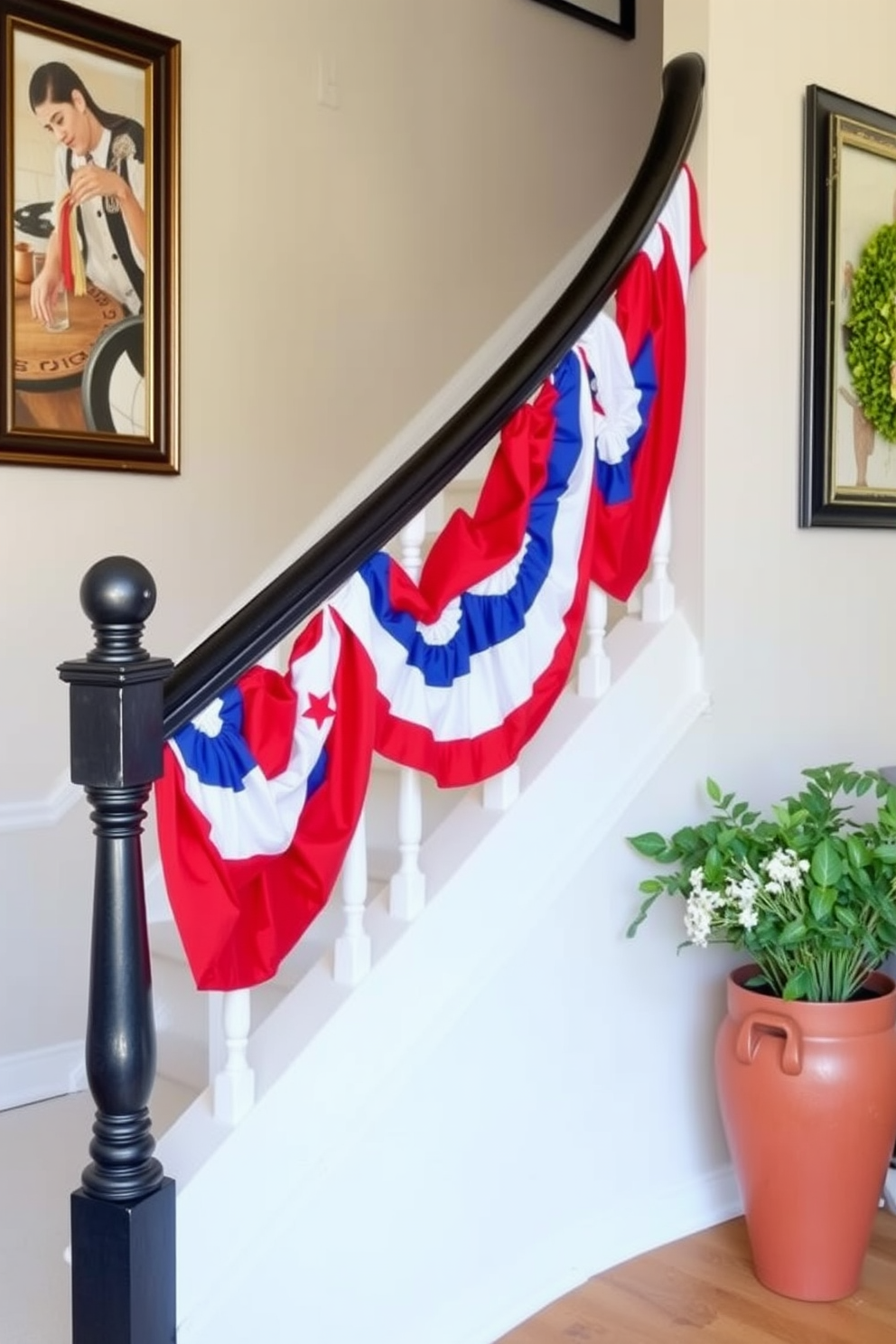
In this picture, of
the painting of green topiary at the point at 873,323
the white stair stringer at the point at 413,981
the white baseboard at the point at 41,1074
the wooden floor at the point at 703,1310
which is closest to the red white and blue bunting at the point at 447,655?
the white stair stringer at the point at 413,981

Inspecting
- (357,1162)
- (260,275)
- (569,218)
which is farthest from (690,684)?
(569,218)

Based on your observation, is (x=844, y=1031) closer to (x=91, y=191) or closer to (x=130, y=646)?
(x=130, y=646)

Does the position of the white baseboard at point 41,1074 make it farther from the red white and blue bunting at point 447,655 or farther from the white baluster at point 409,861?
the red white and blue bunting at point 447,655

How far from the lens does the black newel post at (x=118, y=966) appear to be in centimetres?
148

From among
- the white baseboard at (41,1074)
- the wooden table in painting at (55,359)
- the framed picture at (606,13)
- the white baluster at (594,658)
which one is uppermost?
the framed picture at (606,13)

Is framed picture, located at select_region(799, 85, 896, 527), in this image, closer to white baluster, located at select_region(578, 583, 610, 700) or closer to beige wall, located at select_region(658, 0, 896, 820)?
beige wall, located at select_region(658, 0, 896, 820)

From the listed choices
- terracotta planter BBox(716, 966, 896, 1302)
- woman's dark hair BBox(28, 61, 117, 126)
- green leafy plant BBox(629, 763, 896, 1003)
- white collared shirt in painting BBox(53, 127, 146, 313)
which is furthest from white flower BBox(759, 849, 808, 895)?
woman's dark hair BBox(28, 61, 117, 126)

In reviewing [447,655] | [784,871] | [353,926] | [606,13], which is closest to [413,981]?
→ [353,926]

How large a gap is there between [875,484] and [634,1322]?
1.60 meters

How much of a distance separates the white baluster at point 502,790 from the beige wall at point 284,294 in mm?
1224

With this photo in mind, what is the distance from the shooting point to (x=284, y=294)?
125 inches

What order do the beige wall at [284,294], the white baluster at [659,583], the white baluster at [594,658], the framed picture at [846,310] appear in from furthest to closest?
1. the beige wall at [284,294]
2. the framed picture at [846,310]
3. the white baluster at [659,583]
4. the white baluster at [594,658]

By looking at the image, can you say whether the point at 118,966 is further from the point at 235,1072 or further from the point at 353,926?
the point at 353,926

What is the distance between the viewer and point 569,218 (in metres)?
3.84
